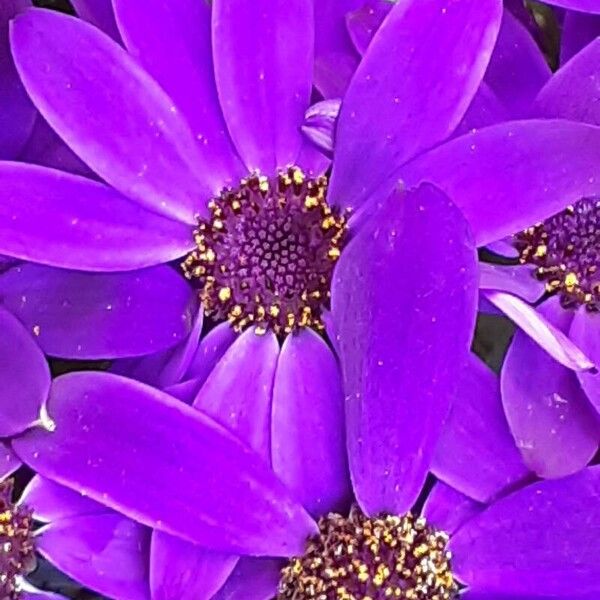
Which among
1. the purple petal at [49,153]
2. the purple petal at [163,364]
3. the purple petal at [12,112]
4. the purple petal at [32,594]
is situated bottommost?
the purple petal at [32,594]

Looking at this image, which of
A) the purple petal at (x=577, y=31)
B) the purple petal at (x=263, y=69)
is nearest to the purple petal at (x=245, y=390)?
the purple petal at (x=263, y=69)

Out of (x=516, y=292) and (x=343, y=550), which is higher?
(x=516, y=292)

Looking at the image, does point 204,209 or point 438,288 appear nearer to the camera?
point 438,288

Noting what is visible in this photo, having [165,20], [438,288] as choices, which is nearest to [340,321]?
[438,288]

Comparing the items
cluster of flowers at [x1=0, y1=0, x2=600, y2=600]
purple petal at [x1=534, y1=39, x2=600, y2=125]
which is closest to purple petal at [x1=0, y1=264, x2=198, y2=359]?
cluster of flowers at [x1=0, y1=0, x2=600, y2=600]

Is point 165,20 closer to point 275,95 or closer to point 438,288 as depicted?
point 275,95

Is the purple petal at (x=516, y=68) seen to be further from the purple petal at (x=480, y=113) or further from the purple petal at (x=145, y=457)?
the purple petal at (x=145, y=457)

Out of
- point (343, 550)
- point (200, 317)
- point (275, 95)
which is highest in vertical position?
point (275, 95)
